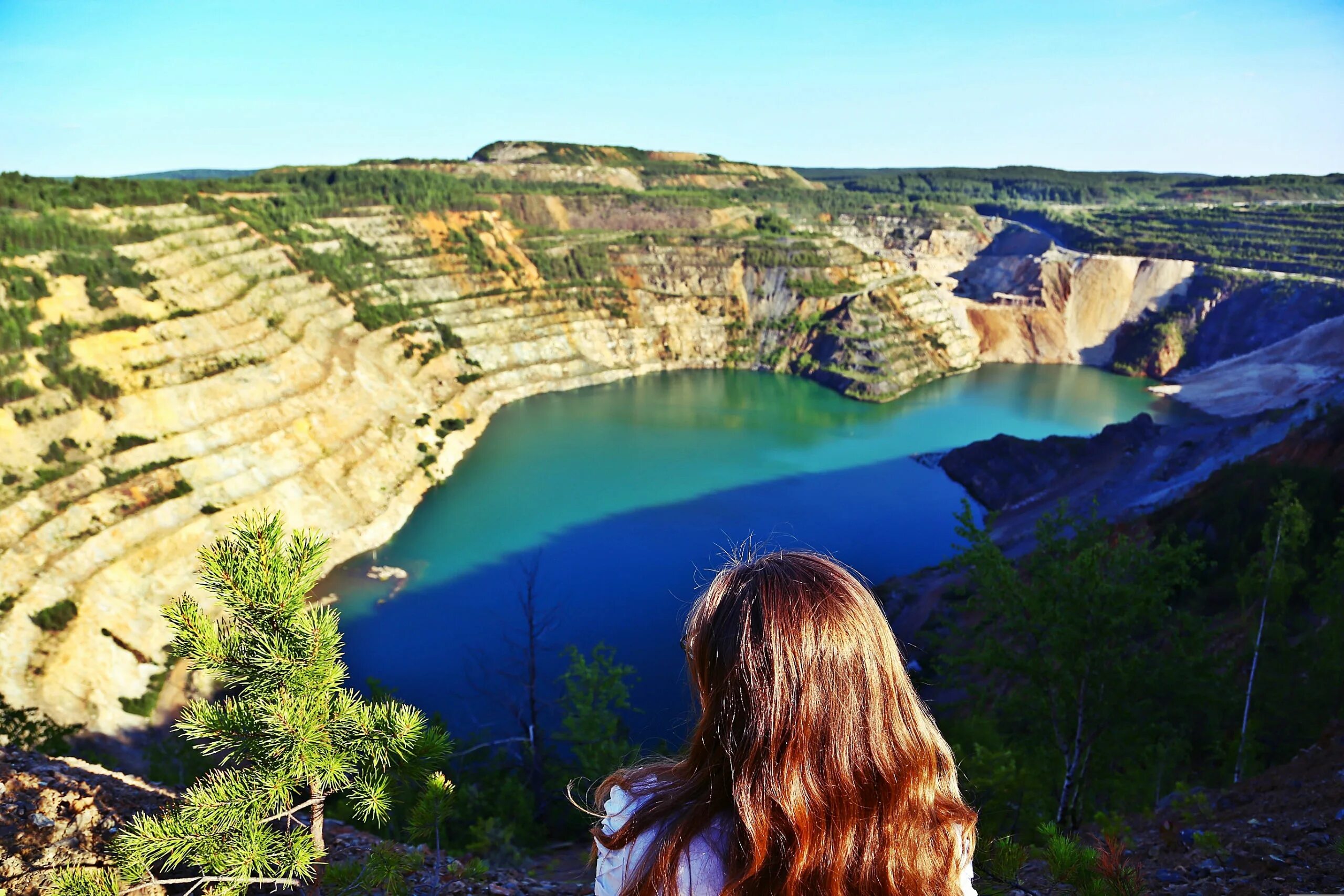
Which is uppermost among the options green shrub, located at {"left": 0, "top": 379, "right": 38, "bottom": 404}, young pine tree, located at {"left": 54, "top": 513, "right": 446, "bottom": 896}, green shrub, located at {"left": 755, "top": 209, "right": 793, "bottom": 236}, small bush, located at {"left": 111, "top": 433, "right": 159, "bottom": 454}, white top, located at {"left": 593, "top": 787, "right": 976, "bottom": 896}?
green shrub, located at {"left": 755, "top": 209, "right": 793, "bottom": 236}

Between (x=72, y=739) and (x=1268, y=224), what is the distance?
87.1 m

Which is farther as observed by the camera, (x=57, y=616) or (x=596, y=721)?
(x=57, y=616)

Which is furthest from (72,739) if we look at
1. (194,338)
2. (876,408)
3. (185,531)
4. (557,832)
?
(876,408)

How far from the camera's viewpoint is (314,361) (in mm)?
35031

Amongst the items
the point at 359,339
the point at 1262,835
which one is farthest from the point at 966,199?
the point at 1262,835

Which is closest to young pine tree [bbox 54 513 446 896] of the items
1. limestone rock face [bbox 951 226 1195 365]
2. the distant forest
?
the distant forest

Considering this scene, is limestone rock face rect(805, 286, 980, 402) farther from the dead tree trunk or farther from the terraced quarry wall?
the dead tree trunk

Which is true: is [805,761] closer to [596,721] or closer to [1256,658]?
[1256,658]

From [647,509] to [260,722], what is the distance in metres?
28.4

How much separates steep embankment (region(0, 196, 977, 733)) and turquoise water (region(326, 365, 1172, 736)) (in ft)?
9.66

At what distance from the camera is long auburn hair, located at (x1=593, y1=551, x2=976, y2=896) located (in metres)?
1.97

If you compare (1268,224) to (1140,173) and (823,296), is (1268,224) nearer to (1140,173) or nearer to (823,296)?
(823,296)

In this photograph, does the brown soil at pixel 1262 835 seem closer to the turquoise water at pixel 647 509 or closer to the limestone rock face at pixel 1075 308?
Result: the turquoise water at pixel 647 509

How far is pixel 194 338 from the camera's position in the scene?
30.0 meters
